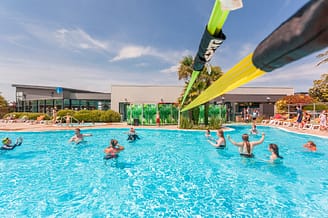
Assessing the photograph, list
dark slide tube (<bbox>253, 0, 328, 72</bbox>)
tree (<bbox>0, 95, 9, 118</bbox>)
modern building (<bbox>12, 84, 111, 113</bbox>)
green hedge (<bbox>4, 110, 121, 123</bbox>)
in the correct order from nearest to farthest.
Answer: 1. dark slide tube (<bbox>253, 0, 328, 72</bbox>)
2. green hedge (<bbox>4, 110, 121, 123</bbox>)
3. modern building (<bbox>12, 84, 111, 113</bbox>)
4. tree (<bbox>0, 95, 9, 118</bbox>)

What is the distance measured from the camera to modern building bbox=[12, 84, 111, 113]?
3105cm

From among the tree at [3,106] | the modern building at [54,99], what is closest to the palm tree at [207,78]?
the modern building at [54,99]

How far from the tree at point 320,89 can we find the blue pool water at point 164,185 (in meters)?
21.2

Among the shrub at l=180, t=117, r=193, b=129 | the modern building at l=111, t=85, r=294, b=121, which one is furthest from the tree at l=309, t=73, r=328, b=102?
the shrub at l=180, t=117, r=193, b=129

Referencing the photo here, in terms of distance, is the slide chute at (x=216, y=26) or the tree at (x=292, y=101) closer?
the slide chute at (x=216, y=26)

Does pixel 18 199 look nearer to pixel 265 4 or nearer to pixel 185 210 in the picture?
pixel 185 210

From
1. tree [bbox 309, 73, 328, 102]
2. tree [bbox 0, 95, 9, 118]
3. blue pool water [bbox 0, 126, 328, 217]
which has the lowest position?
blue pool water [bbox 0, 126, 328, 217]

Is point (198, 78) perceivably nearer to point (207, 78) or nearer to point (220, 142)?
point (207, 78)

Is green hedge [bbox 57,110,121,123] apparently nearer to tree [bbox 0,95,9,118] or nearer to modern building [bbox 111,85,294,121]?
modern building [bbox 111,85,294,121]

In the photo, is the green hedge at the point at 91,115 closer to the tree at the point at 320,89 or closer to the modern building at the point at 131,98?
the modern building at the point at 131,98

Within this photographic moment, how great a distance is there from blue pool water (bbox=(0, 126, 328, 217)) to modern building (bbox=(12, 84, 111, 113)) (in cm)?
2331

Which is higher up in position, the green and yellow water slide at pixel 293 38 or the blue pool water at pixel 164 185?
the green and yellow water slide at pixel 293 38

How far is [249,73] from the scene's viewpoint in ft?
5.08

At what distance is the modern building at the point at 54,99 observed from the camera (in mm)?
31047
